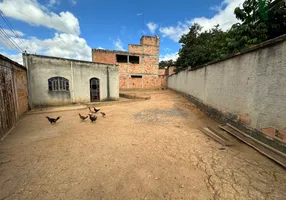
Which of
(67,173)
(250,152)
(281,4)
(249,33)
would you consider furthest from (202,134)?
(281,4)

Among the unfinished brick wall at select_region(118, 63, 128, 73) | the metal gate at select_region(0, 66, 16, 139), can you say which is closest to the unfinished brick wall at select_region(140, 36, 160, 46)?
the unfinished brick wall at select_region(118, 63, 128, 73)

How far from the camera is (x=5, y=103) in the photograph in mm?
4461

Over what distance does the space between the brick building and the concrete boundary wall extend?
51.0ft

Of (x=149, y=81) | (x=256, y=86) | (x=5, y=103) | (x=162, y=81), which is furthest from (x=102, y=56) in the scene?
(x=256, y=86)

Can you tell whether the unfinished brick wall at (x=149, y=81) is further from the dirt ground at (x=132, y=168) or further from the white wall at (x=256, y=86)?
the dirt ground at (x=132, y=168)

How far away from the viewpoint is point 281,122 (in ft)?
9.55

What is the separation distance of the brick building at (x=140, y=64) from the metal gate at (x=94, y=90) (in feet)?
29.6

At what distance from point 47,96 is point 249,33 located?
560 inches

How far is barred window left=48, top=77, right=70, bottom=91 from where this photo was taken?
888 centimetres

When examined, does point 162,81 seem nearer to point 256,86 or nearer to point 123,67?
point 123,67

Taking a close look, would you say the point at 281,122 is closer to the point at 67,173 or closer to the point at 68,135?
the point at 67,173

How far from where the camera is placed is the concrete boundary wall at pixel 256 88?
2975 millimetres

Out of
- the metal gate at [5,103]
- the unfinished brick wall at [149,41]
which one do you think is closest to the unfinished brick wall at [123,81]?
the unfinished brick wall at [149,41]

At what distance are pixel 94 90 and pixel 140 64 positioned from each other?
38.3ft
